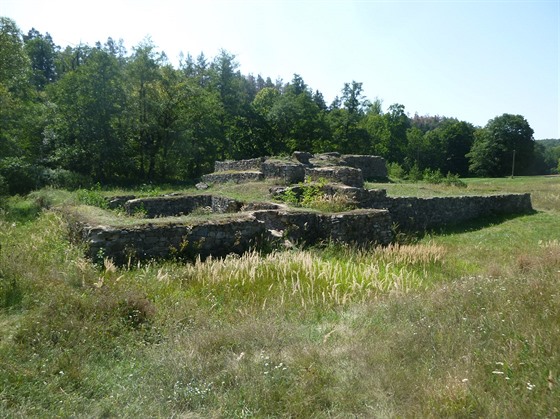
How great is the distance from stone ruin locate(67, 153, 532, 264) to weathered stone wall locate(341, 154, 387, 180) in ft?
29.6

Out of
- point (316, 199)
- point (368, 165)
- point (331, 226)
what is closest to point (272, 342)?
point (331, 226)

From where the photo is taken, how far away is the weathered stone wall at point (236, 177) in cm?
2103

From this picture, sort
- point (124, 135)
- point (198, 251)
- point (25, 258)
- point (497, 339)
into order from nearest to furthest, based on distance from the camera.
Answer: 1. point (497, 339)
2. point (25, 258)
3. point (198, 251)
4. point (124, 135)

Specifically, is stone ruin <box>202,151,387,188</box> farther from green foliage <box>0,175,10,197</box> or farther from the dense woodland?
green foliage <box>0,175,10,197</box>

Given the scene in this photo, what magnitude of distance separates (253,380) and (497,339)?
2673mm

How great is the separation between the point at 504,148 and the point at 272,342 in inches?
2497

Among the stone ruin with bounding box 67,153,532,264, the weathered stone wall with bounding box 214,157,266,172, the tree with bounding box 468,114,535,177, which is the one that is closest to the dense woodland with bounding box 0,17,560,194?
the weathered stone wall with bounding box 214,157,266,172

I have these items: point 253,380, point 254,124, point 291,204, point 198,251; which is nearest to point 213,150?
point 254,124

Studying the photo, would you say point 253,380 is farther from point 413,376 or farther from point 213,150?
point 213,150

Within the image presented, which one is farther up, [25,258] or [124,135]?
[124,135]

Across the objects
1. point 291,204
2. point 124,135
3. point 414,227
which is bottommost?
point 414,227

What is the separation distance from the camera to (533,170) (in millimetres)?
62531

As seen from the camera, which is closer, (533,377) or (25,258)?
(533,377)

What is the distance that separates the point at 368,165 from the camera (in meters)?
28.2
